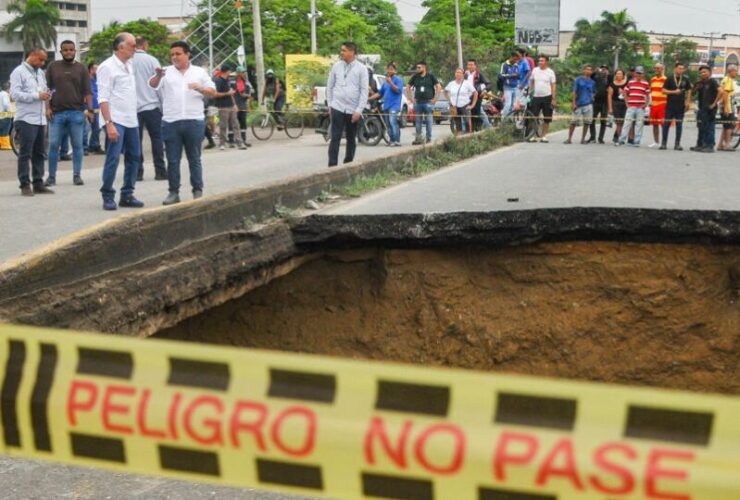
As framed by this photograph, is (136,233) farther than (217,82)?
No

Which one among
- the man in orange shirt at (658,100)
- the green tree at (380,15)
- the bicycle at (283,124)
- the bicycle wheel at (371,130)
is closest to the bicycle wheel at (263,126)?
the bicycle at (283,124)

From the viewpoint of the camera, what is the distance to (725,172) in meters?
14.6

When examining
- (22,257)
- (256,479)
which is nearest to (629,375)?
(22,257)

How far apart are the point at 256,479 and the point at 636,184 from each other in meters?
10.6

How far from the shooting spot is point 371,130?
852 inches

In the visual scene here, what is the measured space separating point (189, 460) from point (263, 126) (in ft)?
79.8

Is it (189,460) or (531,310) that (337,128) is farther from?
(189,460)

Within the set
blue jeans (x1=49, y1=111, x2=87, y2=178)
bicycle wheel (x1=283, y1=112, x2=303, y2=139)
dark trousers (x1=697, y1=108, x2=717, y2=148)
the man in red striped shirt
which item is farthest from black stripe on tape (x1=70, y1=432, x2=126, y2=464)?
bicycle wheel (x1=283, y1=112, x2=303, y2=139)

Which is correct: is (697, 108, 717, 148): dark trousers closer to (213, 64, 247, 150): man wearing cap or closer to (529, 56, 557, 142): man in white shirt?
(529, 56, 557, 142): man in white shirt

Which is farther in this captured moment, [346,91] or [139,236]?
[346,91]

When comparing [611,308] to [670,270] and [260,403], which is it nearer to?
[670,270]

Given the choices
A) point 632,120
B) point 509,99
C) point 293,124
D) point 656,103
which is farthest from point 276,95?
point 656,103

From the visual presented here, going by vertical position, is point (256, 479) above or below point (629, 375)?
above

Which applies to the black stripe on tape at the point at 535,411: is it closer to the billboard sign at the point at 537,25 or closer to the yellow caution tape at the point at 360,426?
the yellow caution tape at the point at 360,426
